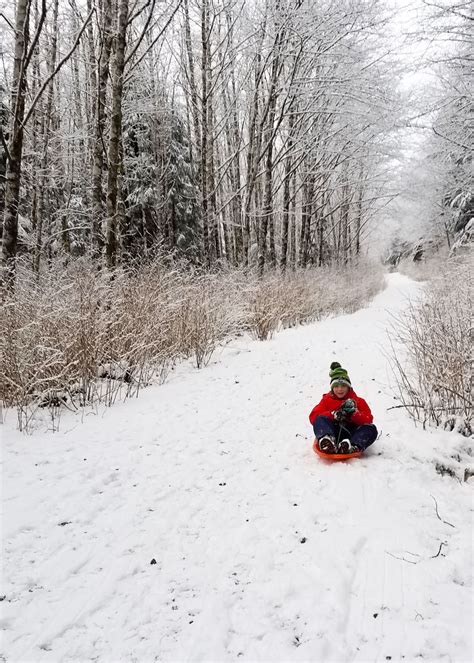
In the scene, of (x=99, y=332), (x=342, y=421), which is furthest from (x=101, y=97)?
(x=342, y=421)

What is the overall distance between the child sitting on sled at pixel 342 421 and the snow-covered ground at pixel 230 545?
159mm

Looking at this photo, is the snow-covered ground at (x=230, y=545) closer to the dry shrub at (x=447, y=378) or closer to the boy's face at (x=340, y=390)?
the dry shrub at (x=447, y=378)

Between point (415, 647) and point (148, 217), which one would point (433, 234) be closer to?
point (148, 217)

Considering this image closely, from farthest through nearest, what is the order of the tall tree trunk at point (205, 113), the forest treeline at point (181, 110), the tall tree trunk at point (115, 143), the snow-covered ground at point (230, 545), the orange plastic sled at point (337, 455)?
the tall tree trunk at point (205, 113) < the forest treeline at point (181, 110) < the tall tree trunk at point (115, 143) < the orange plastic sled at point (337, 455) < the snow-covered ground at point (230, 545)

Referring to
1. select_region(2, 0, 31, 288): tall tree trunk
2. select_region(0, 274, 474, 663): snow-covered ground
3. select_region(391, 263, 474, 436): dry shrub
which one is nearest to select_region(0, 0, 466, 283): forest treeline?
select_region(2, 0, 31, 288): tall tree trunk

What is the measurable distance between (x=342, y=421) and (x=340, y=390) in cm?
26

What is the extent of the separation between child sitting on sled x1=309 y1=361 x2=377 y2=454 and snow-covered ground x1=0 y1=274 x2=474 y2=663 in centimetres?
16

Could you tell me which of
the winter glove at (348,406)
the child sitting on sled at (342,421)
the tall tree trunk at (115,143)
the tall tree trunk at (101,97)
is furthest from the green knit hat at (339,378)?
the tall tree trunk at (101,97)

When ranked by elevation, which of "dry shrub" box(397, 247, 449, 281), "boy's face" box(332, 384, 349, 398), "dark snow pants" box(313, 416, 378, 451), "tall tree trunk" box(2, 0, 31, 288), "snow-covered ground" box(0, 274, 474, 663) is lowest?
"snow-covered ground" box(0, 274, 474, 663)

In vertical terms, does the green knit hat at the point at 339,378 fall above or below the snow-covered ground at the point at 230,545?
above

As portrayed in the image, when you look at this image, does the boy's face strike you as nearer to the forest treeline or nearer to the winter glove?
→ the winter glove

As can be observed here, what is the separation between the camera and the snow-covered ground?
1.50 meters

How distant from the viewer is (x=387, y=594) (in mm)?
1686

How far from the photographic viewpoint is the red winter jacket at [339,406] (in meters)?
3.12
